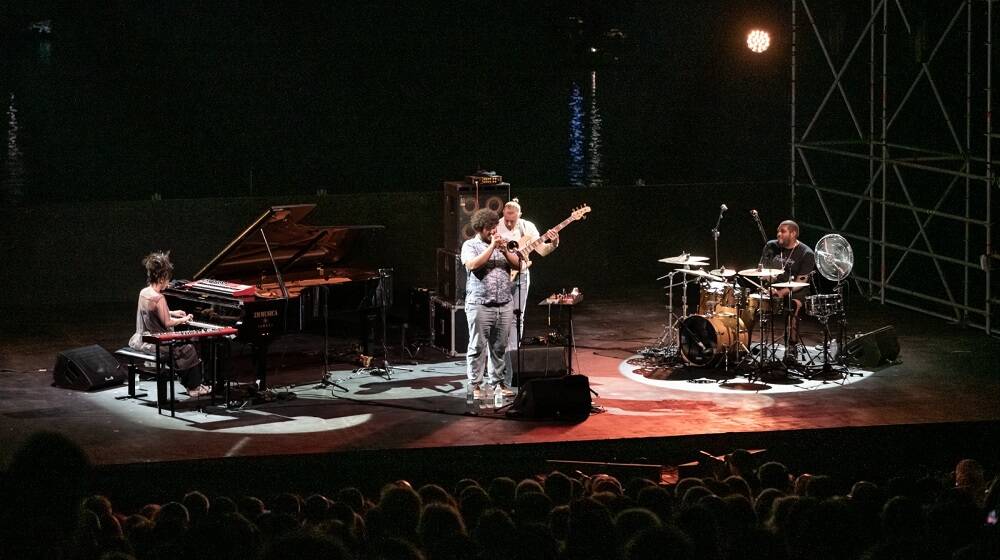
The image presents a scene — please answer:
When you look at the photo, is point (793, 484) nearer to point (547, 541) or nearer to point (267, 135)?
point (547, 541)

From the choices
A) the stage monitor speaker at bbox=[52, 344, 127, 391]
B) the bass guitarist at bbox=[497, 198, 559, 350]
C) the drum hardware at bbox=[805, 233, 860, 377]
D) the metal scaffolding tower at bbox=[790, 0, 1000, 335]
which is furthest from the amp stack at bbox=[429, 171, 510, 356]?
the metal scaffolding tower at bbox=[790, 0, 1000, 335]

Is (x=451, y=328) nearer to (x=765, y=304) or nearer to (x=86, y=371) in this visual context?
(x=765, y=304)

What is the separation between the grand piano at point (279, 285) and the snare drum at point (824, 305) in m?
3.65

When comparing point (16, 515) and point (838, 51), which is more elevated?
point (838, 51)

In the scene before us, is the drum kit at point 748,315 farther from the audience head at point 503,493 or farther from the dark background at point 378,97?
the dark background at point 378,97

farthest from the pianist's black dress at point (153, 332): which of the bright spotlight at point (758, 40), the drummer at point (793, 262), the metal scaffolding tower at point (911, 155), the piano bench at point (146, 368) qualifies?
the bright spotlight at point (758, 40)

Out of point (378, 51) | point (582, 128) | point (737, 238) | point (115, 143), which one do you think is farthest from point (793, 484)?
point (378, 51)

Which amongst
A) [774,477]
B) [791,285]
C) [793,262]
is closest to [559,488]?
[774,477]

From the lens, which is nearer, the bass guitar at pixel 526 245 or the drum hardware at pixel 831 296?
the bass guitar at pixel 526 245

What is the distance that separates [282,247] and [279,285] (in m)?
0.65

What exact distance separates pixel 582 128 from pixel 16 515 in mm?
23437

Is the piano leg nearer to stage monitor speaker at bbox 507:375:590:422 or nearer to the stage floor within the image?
the stage floor

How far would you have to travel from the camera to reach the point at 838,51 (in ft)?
52.1

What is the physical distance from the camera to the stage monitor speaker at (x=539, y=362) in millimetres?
10297
